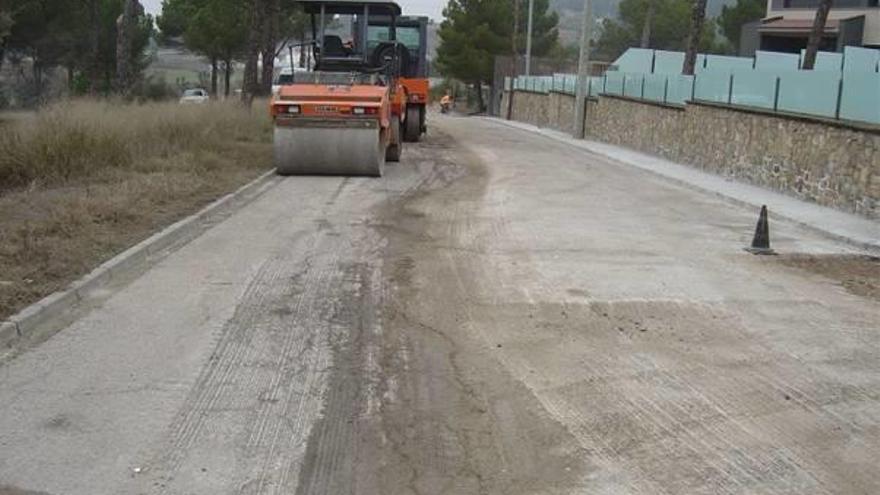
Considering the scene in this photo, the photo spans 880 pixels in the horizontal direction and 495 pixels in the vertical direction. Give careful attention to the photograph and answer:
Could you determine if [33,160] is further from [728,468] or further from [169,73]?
[169,73]

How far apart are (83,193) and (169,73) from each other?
233 feet

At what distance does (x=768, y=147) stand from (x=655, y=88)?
30.5 feet

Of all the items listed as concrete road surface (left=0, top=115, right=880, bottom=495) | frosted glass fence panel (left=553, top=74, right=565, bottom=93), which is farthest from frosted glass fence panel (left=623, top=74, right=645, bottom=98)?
concrete road surface (left=0, top=115, right=880, bottom=495)

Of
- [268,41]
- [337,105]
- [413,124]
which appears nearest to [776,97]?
[337,105]

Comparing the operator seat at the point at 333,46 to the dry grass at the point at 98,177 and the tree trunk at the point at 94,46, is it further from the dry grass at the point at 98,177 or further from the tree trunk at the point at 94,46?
the tree trunk at the point at 94,46

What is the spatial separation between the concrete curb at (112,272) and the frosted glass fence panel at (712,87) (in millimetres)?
12414

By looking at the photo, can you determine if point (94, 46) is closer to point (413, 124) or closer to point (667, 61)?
point (413, 124)

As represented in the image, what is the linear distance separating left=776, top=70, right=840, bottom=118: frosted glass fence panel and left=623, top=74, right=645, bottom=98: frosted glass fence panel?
35.5ft

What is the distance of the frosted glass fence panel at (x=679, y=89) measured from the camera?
25.0 metres

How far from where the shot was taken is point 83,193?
42.4ft

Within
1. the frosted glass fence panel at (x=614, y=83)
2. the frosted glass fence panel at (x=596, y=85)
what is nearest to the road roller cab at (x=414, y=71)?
the frosted glass fence panel at (x=614, y=83)

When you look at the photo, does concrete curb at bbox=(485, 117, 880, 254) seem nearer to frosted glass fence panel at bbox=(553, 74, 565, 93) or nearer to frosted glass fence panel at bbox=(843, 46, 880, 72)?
frosted glass fence panel at bbox=(843, 46, 880, 72)

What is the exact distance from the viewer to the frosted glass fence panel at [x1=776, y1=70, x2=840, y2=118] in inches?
675

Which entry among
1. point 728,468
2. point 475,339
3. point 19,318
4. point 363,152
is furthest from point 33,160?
point 728,468
